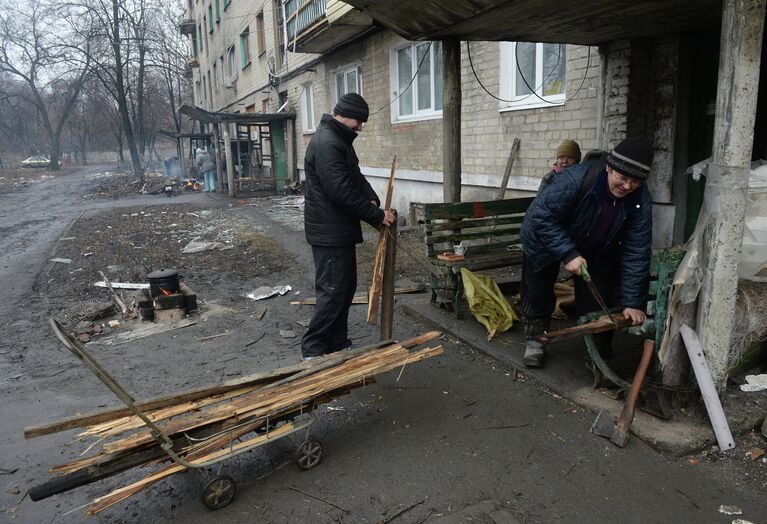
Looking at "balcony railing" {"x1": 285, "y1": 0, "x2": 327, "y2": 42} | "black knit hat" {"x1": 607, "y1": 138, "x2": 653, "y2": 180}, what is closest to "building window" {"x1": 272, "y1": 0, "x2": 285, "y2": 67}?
"balcony railing" {"x1": 285, "y1": 0, "x2": 327, "y2": 42}

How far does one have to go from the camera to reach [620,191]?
316 cm

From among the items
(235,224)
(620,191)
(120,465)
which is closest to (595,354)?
(620,191)

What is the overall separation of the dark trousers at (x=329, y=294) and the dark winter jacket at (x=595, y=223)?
1.38m

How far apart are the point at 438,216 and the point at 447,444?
2.33m

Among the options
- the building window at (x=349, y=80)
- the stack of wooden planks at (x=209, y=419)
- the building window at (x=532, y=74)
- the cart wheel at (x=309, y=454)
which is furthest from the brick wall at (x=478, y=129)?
the cart wheel at (x=309, y=454)

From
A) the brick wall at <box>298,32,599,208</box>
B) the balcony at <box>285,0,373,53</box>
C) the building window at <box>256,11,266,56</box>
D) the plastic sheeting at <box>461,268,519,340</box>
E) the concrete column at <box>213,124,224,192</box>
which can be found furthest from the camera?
the building window at <box>256,11,266,56</box>

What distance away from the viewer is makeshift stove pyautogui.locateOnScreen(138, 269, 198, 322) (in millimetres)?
5602

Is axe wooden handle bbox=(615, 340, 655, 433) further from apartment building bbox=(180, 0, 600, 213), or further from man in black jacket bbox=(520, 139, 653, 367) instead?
apartment building bbox=(180, 0, 600, 213)

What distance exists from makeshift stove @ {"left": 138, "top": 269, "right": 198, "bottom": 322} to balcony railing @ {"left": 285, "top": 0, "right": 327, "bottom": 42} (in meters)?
8.51

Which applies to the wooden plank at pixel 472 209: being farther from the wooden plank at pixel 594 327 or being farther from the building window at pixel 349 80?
the building window at pixel 349 80

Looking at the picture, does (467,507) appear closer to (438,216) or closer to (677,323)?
(677,323)

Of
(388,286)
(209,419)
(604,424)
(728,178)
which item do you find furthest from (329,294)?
(728,178)

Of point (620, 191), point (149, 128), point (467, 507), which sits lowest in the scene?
point (467, 507)

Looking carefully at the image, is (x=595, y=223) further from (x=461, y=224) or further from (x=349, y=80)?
(x=349, y=80)
